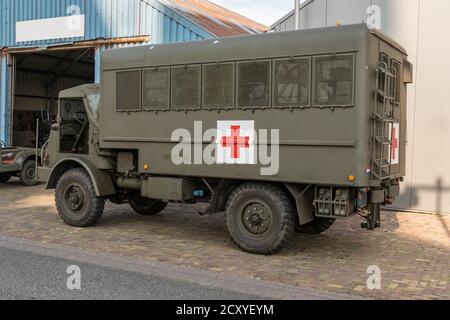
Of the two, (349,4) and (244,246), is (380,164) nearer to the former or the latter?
(244,246)

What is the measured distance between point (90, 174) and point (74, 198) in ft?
2.05

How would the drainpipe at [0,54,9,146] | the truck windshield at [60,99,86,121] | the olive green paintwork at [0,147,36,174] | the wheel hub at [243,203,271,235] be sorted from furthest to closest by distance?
the drainpipe at [0,54,9,146]
the olive green paintwork at [0,147,36,174]
the truck windshield at [60,99,86,121]
the wheel hub at [243,203,271,235]

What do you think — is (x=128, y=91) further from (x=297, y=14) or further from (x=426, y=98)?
(x=426, y=98)

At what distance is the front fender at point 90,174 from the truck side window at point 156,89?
1.53 meters

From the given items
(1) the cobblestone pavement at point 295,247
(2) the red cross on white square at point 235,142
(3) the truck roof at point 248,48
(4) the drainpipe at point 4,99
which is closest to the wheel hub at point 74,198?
(1) the cobblestone pavement at point 295,247

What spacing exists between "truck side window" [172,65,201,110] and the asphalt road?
2.47 metres

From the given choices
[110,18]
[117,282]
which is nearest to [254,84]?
[117,282]

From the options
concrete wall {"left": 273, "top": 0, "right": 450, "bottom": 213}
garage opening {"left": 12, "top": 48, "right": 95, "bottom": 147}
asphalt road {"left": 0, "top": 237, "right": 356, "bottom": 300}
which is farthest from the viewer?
garage opening {"left": 12, "top": 48, "right": 95, "bottom": 147}

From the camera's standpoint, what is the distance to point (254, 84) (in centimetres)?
717

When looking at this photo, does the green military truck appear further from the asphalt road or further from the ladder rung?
the asphalt road

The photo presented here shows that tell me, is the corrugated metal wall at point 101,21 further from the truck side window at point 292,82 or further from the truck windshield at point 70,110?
the truck side window at point 292,82

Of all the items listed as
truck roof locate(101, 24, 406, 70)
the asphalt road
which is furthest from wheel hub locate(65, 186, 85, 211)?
truck roof locate(101, 24, 406, 70)

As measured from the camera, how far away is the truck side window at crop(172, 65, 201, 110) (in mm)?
7629

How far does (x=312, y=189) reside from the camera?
706cm
